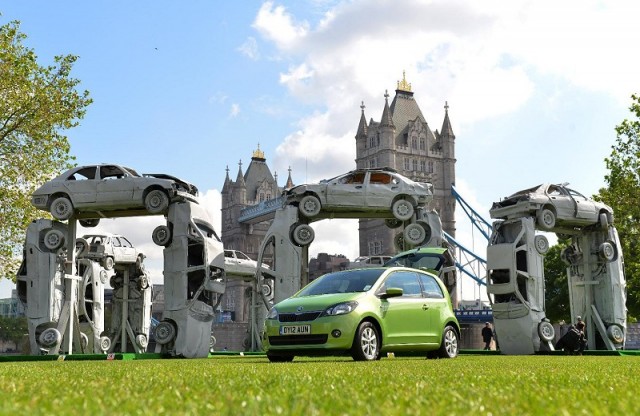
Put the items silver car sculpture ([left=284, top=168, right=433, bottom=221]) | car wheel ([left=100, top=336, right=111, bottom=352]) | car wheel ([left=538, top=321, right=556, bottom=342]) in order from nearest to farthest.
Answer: car wheel ([left=538, top=321, right=556, bottom=342]), silver car sculpture ([left=284, top=168, right=433, bottom=221]), car wheel ([left=100, top=336, right=111, bottom=352])

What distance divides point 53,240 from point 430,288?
36.8 ft

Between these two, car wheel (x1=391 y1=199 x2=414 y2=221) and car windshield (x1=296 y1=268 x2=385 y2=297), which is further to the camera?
car wheel (x1=391 y1=199 x2=414 y2=221)

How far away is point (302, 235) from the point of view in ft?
71.9

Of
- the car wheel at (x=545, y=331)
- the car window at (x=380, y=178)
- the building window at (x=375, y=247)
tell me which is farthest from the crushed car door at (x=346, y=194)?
the building window at (x=375, y=247)

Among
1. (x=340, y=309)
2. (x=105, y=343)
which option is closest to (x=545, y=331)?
(x=340, y=309)

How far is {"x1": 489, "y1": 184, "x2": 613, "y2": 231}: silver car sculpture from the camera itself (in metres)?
20.9

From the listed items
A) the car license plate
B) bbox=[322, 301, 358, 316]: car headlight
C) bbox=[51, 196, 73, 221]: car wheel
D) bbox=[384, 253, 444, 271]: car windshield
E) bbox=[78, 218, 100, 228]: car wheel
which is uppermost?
bbox=[51, 196, 73, 221]: car wheel

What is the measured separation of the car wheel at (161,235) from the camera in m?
18.7

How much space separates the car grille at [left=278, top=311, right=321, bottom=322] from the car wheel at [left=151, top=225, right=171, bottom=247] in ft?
27.5

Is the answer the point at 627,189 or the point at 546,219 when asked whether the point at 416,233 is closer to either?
the point at 546,219

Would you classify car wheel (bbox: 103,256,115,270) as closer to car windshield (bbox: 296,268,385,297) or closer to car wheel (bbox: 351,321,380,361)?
car windshield (bbox: 296,268,385,297)

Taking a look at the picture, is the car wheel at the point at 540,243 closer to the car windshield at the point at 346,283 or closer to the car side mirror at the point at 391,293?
the car windshield at the point at 346,283

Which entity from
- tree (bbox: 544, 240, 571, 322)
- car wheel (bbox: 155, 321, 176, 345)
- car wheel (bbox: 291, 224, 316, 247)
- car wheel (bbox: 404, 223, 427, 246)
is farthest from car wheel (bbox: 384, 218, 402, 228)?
tree (bbox: 544, 240, 571, 322)

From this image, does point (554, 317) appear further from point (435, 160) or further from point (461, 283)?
point (435, 160)
